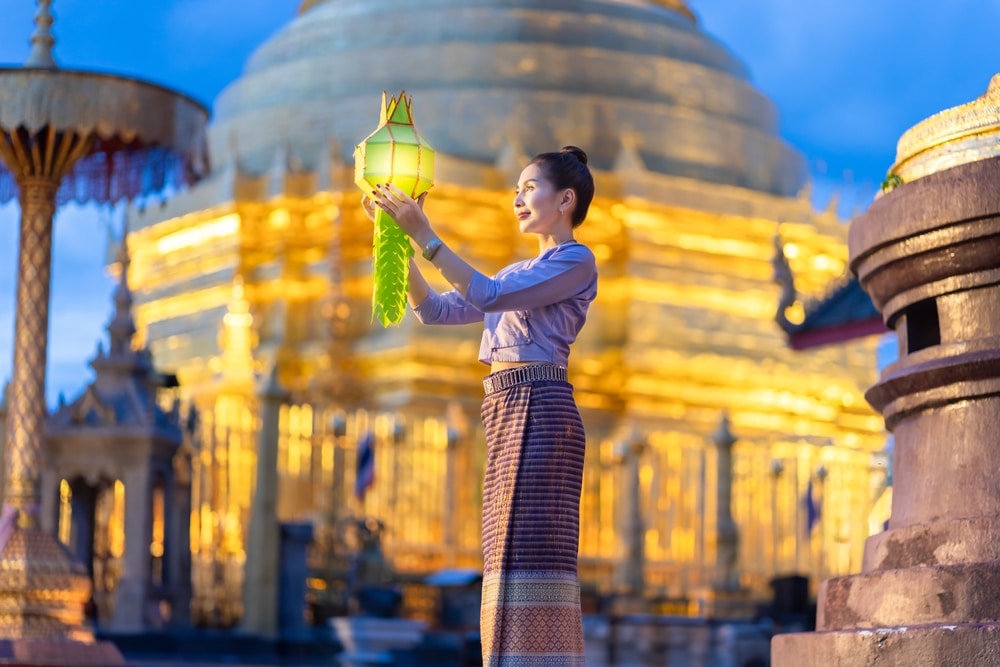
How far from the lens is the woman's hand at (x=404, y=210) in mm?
5320

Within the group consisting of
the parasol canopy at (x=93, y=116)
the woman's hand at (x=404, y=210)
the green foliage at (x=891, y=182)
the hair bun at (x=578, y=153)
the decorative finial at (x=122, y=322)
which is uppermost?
the parasol canopy at (x=93, y=116)

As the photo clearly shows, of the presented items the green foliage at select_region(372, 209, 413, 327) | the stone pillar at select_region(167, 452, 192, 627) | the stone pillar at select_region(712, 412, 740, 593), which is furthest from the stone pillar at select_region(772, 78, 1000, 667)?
the stone pillar at select_region(712, 412, 740, 593)

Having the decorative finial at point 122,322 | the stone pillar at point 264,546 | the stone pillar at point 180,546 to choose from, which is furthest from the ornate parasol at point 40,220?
the stone pillar at point 264,546

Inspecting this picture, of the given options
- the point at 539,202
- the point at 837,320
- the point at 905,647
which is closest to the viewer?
the point at 539,202

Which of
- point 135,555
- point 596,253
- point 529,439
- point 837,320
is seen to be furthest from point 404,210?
point 596,253

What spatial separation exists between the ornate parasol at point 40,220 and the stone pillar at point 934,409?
7.39 metres

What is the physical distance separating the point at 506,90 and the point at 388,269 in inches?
971

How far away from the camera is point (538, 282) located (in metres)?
5.58

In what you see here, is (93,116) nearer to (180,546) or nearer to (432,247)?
(180,546)

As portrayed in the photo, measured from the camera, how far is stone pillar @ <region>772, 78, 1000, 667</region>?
6.10 m

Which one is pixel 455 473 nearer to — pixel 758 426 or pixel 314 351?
pixel 314 351

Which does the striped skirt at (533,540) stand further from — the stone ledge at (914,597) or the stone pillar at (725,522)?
the stone pillar at (725,522)

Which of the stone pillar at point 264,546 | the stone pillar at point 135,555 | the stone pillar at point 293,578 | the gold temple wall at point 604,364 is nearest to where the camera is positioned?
the stone pillar at point 135,555

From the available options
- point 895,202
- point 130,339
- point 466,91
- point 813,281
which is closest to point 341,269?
point 466,91
